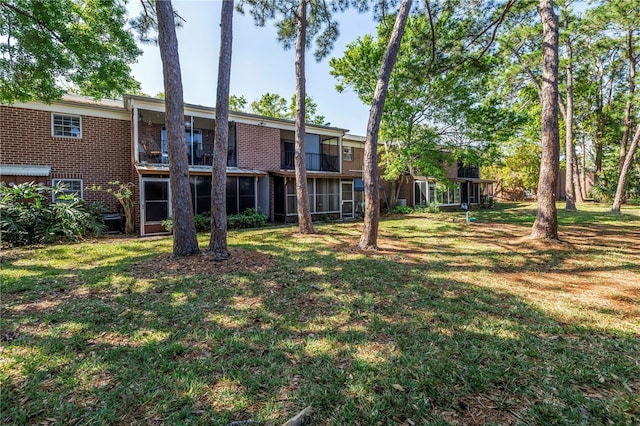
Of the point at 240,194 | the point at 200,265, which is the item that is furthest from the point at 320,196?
the point at 200,265

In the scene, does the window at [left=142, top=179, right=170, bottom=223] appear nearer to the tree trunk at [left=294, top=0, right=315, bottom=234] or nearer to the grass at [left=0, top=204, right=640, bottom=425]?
the grass at [left=0, top=204, right=640, bottom=425]

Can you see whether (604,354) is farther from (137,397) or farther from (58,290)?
(58,290)

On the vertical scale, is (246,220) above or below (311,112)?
below

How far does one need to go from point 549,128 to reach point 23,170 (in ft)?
54.4

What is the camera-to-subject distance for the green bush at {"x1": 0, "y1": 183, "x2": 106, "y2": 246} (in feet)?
27.1

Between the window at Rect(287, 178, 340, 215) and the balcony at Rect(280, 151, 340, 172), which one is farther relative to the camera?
the balcony at Rect(280, 151, 340, 172)

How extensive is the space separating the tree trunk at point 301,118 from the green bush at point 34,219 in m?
6.97

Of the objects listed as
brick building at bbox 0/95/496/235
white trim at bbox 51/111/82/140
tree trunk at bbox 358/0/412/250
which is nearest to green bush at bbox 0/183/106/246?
brick building at bbox 0/95/496/235

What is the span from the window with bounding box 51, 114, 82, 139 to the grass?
783 cm

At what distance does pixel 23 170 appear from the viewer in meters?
10.1

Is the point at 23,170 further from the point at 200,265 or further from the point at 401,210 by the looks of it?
the point at 401,210

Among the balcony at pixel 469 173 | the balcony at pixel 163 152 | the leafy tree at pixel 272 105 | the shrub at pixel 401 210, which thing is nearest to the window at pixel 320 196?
the balcony at pixel 163 152

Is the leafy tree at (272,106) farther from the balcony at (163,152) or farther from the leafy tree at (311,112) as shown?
the balcony at (163,152)

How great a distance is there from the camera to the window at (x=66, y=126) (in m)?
11.3
